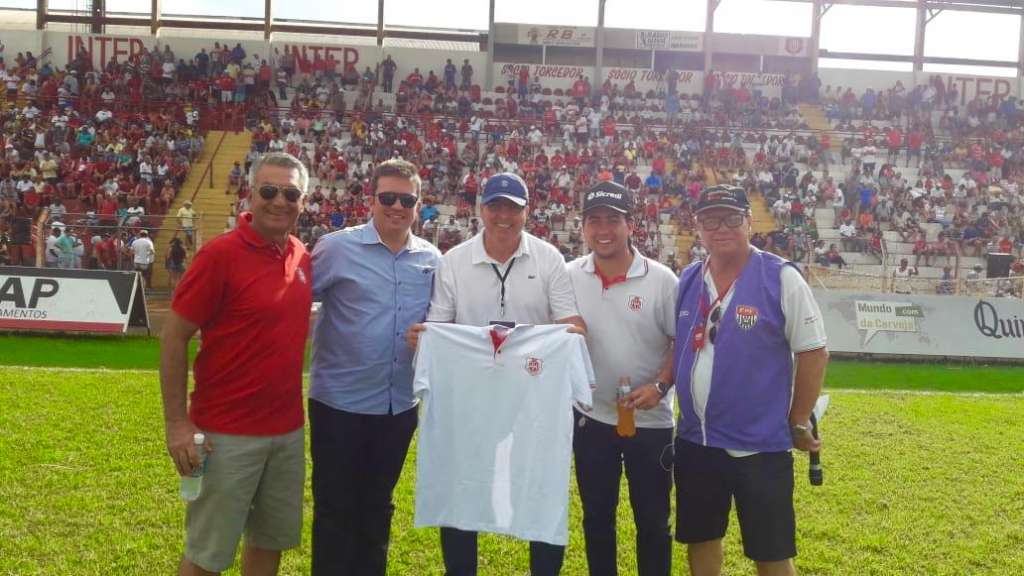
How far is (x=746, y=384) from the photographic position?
344 centimetres

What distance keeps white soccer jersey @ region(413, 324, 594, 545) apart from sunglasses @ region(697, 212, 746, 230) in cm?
82

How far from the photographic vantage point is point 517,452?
3678mm

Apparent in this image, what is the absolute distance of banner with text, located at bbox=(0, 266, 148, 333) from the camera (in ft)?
41.7

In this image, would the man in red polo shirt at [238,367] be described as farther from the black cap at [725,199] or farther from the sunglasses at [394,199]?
the black cap at [725,199]

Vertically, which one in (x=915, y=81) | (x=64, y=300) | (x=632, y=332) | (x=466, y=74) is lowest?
(x=64, y=300)

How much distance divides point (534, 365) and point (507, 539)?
6.06 feet

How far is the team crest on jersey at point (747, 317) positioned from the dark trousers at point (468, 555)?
1396 millimetres

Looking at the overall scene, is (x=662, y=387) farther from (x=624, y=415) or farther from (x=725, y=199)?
(x=725, y=199)

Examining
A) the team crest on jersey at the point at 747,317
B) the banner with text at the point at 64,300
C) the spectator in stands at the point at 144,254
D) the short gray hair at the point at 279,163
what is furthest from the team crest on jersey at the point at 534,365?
the spectator in stands at the point at 144,254

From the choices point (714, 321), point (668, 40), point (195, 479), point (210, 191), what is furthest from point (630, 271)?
point (668, 40)

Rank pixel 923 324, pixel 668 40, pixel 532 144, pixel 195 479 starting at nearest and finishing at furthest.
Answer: pixel 195 479 < pixel 923 324 < pixel 532 144 < pixel 668 40

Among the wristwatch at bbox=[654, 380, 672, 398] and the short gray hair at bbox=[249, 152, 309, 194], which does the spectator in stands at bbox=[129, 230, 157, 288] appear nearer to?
the short gray hair at bbox=[249, 152, 309, 194]

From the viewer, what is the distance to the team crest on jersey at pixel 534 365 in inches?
144

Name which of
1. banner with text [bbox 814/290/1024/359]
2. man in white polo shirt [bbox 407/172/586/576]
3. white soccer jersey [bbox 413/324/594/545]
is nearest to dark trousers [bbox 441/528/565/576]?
man in white polo shirt [bbox 407/172/586/576]
